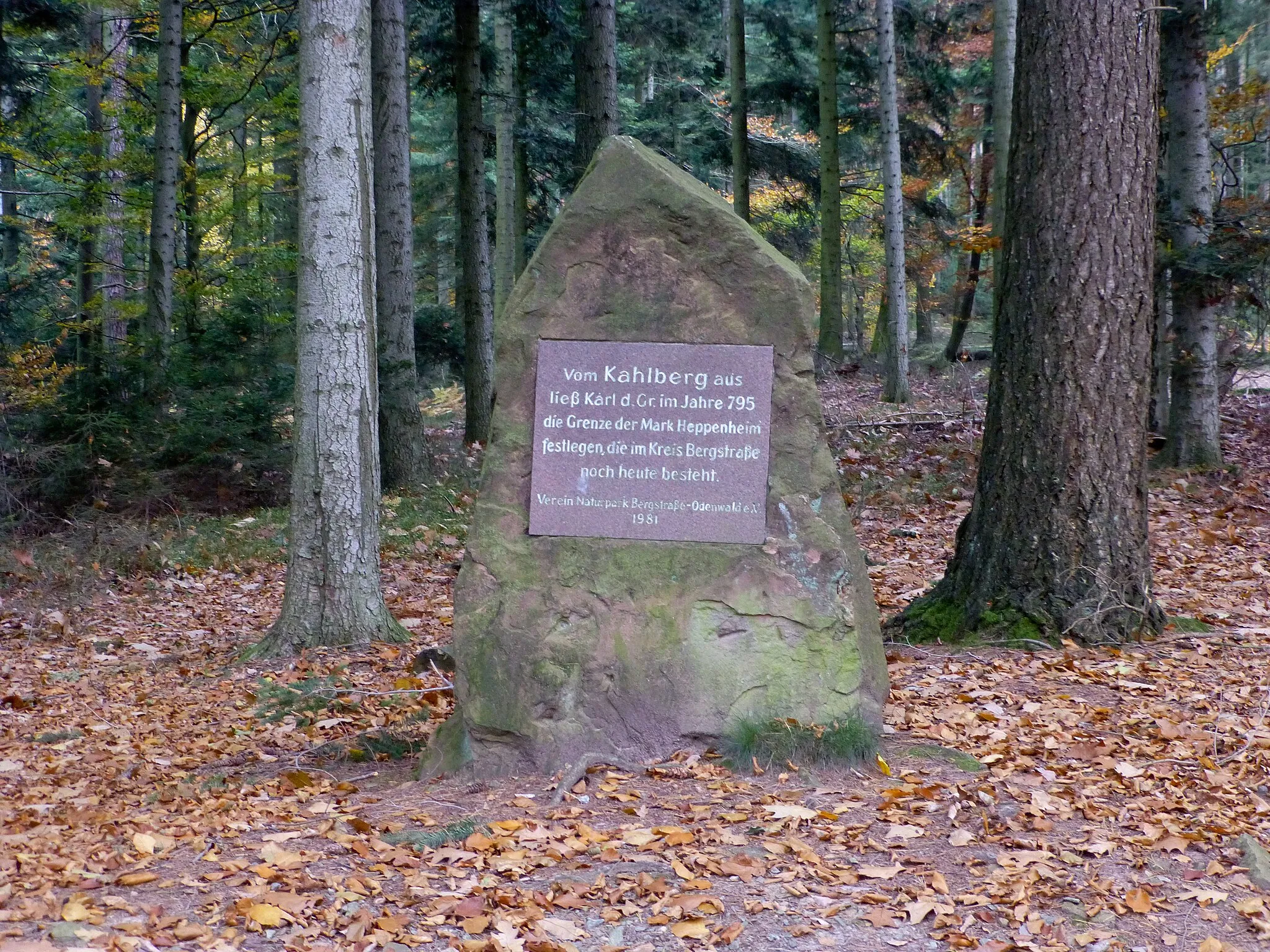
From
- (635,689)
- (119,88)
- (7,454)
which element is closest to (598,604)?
(635,689)

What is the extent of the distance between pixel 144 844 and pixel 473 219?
40.2ft

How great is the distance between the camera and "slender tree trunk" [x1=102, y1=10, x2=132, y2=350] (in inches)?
690

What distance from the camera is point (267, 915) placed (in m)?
3.54

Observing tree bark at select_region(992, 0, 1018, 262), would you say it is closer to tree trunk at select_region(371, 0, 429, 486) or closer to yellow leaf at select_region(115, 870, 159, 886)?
tree trunk at select_region(371, 0, 429, 486)

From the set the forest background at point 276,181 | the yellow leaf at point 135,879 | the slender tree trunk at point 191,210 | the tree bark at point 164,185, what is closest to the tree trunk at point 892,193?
the forest background at point 276,181

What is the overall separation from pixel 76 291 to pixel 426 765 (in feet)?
79.1

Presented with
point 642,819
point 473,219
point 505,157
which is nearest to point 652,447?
point 642,819

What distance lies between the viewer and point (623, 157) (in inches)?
192

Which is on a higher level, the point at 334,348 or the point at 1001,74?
the point at 1001,74

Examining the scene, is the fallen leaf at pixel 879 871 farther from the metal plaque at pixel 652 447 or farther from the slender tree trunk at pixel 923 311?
the slender tree trunk at pixel 923 311

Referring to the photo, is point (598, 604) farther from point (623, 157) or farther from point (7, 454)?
point (7, 454)

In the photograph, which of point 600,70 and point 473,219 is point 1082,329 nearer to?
point 600,70

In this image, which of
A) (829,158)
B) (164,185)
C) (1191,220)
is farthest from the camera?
(829,158)

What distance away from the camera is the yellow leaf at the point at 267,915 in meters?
3.52
